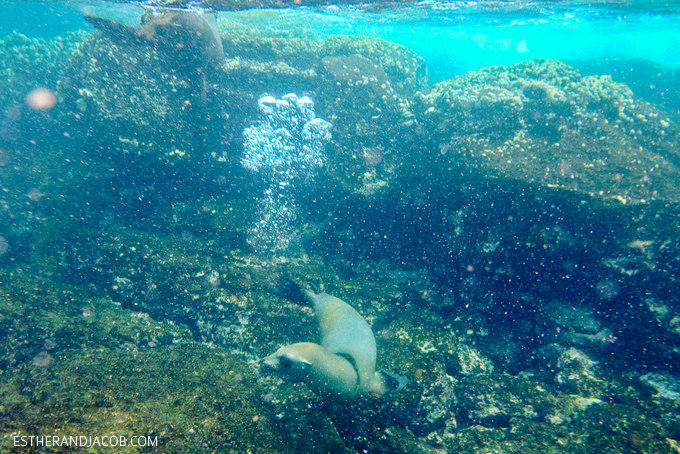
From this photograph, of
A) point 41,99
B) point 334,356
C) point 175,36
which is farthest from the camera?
point 41,99

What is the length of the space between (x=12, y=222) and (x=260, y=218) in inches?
232

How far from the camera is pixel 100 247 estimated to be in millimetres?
5289

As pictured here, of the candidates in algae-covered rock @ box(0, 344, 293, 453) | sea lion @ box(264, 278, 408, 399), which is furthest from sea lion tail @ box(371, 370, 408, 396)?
algae-covered rock @ box(0, 344, 293, 453)

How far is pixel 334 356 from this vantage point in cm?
340

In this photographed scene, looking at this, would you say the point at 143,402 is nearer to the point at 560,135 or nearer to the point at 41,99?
the point at 560,135

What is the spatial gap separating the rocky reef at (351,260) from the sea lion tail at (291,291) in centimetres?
17

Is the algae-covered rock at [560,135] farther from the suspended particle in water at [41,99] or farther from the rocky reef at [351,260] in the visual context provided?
the suspended particle in water at [41,99]

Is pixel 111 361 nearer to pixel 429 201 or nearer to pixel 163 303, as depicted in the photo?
pixel 163 303

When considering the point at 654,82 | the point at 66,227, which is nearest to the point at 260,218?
the point at 66,227

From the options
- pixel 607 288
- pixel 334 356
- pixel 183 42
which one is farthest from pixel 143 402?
pixel 183 42

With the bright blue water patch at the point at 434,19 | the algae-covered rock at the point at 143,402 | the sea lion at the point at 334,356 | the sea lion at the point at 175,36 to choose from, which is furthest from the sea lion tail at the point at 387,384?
the bright blue water patch at the point at 434,19

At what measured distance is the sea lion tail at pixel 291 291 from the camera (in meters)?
5.02

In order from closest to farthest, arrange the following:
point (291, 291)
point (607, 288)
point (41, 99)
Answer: point (607, 288)
point (291, 291)
point (41, 99)

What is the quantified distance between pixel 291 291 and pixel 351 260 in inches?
65.7
